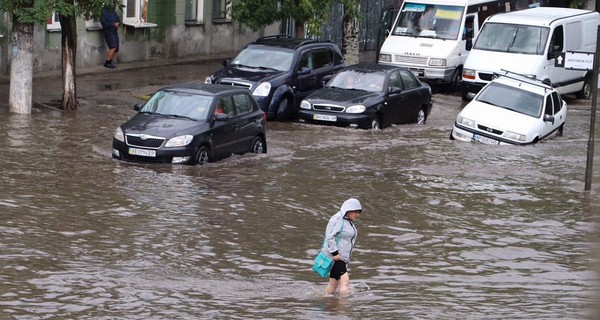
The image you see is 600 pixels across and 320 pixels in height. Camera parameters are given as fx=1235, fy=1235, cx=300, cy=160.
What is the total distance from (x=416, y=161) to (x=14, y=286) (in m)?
11.9

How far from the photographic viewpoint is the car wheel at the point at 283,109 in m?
27.9

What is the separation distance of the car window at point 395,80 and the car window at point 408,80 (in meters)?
0.18

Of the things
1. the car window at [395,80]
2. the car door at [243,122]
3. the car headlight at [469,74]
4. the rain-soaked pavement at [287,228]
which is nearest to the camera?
the rain-soaked pavement at [287,228]

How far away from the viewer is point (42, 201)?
58.5 ft

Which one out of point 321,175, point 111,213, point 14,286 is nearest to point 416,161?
point 321,175

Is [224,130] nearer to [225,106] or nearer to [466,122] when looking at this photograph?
[225,106]

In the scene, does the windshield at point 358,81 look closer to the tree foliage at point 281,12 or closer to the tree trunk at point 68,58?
the tree foliage at point 281,12

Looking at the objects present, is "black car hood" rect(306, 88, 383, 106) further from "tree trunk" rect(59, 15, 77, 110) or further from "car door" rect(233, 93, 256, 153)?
"tree trunk" rect(59, 15, 77, 110)

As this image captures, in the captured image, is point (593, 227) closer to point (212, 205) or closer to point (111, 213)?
point (212, 205)

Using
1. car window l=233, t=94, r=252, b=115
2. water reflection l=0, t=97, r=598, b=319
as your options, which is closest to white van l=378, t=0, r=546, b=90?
water reflection l=0, t=97, r=598, b=319

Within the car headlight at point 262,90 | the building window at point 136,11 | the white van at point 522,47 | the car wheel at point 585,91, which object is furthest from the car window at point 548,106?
the building window at point 136,11

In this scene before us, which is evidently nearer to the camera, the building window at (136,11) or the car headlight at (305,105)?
the car headlight at (305,105)

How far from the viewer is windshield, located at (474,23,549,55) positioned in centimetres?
3384

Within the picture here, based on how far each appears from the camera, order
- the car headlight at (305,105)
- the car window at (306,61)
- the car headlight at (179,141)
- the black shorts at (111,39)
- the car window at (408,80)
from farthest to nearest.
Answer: the black shorts at (111,39) → the car window at (408,80) → the car window at (306,61) → the car headlight at (305,105) → the car headlight at (179,141)
